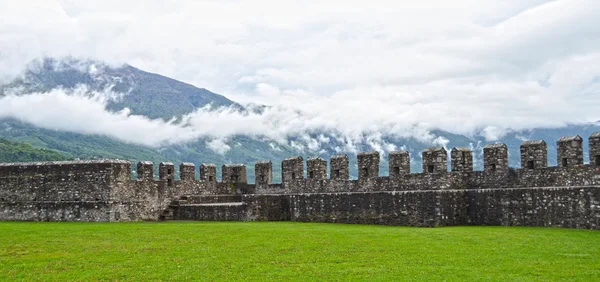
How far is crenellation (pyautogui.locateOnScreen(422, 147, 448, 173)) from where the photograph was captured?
3284 centimetres

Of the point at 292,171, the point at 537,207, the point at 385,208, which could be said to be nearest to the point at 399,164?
the point at 385,208

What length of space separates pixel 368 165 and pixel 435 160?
4.31 m

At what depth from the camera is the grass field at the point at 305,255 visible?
46.3 ft

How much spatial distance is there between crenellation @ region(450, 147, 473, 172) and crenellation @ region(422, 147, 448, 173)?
475 millimetres

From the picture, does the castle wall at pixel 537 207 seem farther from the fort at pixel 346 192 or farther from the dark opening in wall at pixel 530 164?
the dark opening in wall at pixel 530 164

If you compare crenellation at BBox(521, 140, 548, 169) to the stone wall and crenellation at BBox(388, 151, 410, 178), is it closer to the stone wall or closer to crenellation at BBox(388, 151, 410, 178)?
the stone wall

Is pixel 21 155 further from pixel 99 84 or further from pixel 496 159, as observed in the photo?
pixel 99 84

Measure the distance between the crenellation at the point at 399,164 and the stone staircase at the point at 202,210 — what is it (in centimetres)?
843

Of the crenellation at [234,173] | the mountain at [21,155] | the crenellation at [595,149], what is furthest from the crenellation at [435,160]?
the mountain at [21,155]

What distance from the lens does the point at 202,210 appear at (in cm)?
3600

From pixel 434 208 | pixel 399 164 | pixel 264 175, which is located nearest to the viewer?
pixel 434 208

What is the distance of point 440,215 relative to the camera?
27.8 m

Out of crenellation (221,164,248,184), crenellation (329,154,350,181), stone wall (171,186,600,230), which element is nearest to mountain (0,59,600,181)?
crenellation (221,164,248,184)

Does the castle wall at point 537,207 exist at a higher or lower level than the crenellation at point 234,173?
lower
